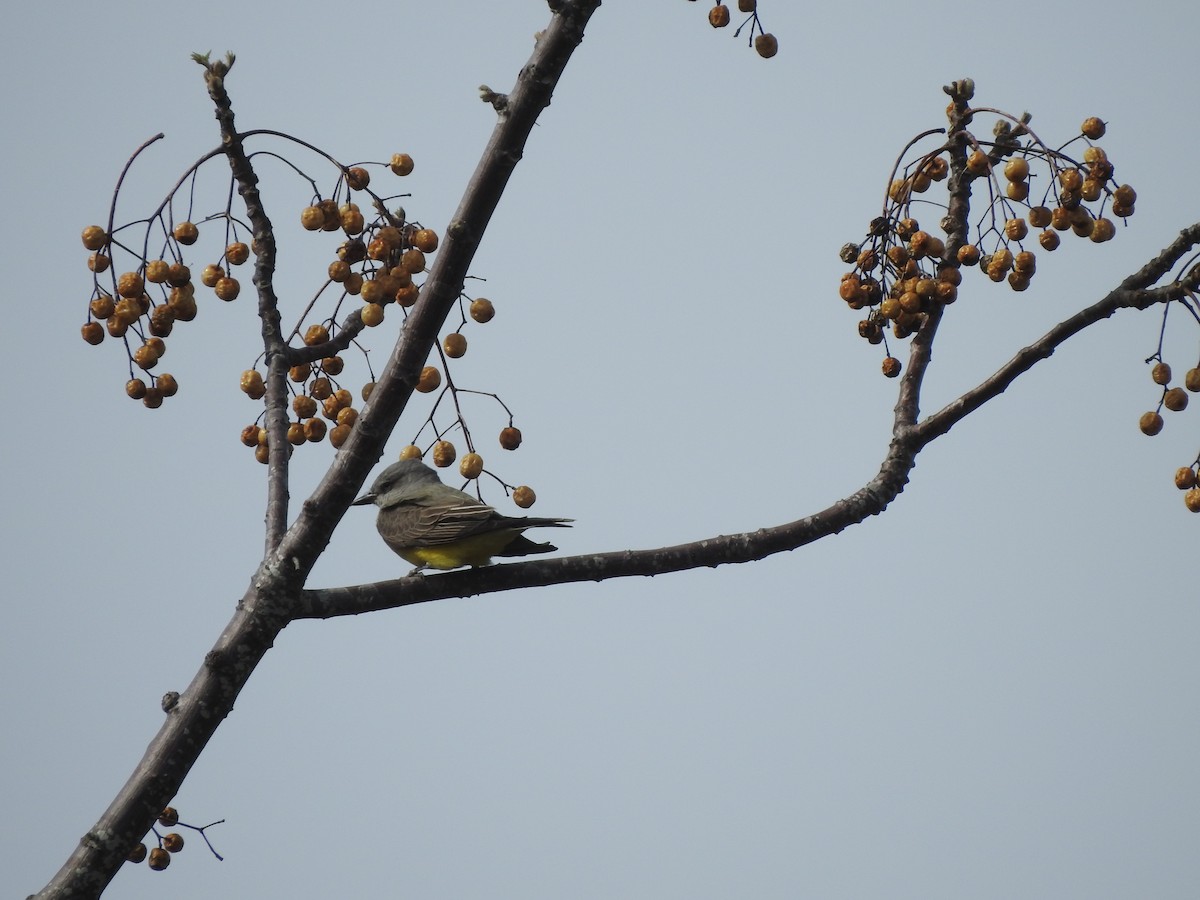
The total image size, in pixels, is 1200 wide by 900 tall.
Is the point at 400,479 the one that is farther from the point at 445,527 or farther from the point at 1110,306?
the point at 1110,306

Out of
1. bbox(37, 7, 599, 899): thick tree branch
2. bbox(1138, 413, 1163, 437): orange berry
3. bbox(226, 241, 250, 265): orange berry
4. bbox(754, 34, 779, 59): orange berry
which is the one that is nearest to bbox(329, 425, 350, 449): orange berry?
bbox(226, 241, 250, 265): orange berry

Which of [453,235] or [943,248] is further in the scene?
[943,248]

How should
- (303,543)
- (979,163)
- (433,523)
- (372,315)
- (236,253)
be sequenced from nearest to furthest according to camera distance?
1. (303,543)
2. (372,315)
3. (979,163)
4. (236,253)
5. (433,523)

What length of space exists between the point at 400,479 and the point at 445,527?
46.8 inches

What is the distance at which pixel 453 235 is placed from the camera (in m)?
3.31

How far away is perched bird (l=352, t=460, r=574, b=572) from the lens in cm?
458

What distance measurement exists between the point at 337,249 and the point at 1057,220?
2.60 metres

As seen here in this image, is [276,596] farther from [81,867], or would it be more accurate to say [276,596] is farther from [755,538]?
[755,538]

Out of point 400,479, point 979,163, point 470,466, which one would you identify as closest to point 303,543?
point 470,466

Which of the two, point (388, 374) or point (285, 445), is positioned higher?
point (285, 445)

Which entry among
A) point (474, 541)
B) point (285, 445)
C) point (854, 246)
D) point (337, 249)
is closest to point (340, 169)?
point (337, 249)

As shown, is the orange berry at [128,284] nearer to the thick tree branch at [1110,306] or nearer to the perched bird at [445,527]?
the perched bird at [445,527]

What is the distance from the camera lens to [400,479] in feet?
19.5

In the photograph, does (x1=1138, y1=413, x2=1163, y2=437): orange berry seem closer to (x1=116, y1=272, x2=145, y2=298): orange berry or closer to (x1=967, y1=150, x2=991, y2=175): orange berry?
(x1=967, y1=150, x2=991, y2=175): orange berry
